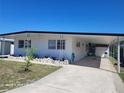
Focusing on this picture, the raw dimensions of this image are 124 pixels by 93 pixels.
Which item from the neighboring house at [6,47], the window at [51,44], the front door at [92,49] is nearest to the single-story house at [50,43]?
the window at [51,44]

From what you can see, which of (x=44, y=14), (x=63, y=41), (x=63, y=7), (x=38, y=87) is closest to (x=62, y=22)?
(x=44, y=14)

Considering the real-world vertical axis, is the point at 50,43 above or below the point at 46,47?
above

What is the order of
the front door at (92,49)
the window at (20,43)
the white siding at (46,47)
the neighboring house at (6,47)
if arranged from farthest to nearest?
the front door at (92,49) < the neighboring house at (6,47) < the window at (20,43) < the white siding at (46,47)

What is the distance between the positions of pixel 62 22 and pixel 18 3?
9905 mm

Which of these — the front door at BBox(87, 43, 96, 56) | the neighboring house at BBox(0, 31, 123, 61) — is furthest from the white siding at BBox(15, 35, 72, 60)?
the front door at BBox(87, 43, 96, 56)

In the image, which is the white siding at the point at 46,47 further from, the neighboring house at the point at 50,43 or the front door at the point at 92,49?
the front door at the point at 92,49

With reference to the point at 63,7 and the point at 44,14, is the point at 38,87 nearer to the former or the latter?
the point at 63,7

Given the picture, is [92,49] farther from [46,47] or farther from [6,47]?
[46,47]

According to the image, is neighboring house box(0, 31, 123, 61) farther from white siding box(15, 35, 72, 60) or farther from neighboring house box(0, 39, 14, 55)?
neighboring house box(0, 39, 14, 55)

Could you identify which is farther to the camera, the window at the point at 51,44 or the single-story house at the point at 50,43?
the window at the point at 51,44

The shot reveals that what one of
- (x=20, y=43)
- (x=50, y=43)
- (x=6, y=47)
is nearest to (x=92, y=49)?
(x=6, y=47)

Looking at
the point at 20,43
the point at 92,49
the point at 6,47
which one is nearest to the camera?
the point at 20,43

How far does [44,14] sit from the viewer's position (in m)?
21.7

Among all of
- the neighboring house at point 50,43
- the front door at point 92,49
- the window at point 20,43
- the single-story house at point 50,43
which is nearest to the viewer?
the single-story house at point 50,43
